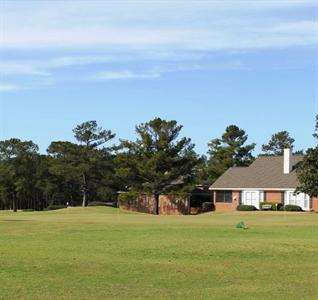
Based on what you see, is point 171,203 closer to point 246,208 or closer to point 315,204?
point 246,208

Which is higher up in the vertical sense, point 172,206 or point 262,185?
point 262,185

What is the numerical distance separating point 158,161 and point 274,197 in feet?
43.6

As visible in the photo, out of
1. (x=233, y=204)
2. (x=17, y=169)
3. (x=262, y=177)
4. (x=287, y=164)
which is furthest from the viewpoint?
(x=17, y=169)

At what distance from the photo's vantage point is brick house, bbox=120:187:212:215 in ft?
264

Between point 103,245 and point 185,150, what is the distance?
54110mm

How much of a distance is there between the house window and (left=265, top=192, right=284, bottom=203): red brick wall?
5.03 metres

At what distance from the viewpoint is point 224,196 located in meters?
76.8

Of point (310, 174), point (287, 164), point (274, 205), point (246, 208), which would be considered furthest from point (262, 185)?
point (310, 174)

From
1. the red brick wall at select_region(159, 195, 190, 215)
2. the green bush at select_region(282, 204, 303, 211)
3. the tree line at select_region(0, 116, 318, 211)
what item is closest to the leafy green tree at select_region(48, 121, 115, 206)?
the tree line at select_region(0, 116, 318, 211)

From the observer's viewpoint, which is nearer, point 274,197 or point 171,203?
point 274,197

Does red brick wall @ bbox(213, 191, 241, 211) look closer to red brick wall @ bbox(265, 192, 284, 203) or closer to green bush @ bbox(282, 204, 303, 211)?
red brick wall @ bbox(265, 192, 284, 203)

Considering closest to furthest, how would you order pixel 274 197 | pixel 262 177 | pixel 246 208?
pixel 246 208 → pixel 274 197 → pixel 262 177

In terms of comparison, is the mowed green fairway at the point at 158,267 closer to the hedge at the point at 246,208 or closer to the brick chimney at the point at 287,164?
the hedge at the point at 246,208

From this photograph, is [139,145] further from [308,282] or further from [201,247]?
[308,282]
